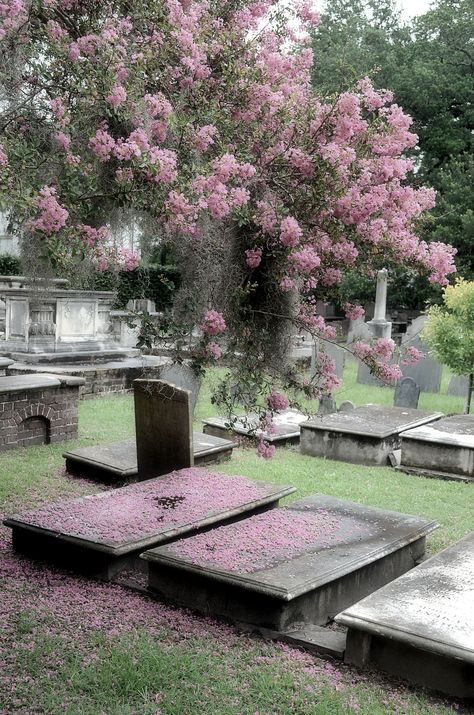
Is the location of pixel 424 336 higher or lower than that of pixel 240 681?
higher

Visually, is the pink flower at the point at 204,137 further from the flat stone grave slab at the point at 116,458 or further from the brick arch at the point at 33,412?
the brick arch at the point at 33,412

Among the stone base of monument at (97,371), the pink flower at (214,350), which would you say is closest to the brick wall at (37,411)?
the stone base of monument at (97,371)

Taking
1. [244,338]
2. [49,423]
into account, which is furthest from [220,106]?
[49,423]

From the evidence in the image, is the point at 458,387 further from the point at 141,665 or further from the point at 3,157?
the point at 3,157

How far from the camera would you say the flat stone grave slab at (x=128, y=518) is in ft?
18.7

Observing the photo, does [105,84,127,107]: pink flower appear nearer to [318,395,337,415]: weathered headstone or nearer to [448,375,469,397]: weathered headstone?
[318,395,337,415]: weathered headstone

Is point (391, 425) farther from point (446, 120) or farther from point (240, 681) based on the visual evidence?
point (446, 120)


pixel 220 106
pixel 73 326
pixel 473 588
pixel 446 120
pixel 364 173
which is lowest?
pixel 473 588

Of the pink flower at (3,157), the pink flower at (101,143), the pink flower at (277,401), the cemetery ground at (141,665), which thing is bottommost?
the cemetery ground at (141,665)

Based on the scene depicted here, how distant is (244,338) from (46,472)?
4170 mm

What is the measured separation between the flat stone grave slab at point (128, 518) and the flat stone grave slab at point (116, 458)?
4.23 ft

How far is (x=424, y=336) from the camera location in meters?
13.9

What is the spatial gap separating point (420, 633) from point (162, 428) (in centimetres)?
390

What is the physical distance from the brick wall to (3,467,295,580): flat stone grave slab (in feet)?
11.5
